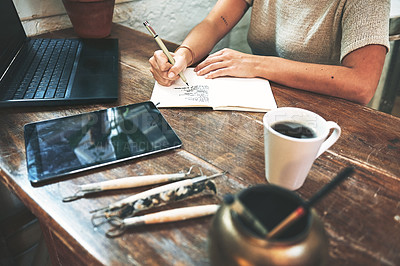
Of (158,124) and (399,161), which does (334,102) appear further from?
(158,124)

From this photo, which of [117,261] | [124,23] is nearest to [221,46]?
[124,23]

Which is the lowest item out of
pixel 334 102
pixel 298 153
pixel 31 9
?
pixel 334 102

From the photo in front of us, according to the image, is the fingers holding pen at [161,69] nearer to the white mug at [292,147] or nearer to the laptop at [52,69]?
the laptop at [52,69]

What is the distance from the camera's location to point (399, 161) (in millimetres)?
684

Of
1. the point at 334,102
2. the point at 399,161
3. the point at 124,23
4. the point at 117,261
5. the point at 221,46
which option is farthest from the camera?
the point at 221,46

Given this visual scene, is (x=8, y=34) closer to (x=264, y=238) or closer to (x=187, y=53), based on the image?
(x=187, y=53)

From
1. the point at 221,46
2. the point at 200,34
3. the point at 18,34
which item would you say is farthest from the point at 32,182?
the point at 221,46

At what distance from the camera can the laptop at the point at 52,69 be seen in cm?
82

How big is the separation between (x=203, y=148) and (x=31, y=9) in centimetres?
102

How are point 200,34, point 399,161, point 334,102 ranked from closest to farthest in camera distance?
1. point 399,161
2. point 334,102
3. point 200,34

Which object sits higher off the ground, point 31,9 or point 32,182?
point 31,9

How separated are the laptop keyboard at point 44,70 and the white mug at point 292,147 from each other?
0.57m

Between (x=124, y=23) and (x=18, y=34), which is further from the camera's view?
(x=124, y=23)

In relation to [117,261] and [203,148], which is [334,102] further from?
[117,261]
